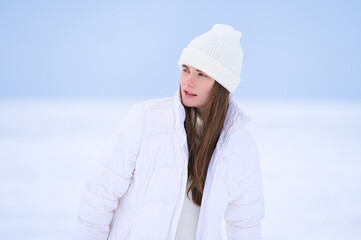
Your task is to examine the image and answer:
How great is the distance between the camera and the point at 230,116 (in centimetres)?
149

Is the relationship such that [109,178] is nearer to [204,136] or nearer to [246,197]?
[204,136]

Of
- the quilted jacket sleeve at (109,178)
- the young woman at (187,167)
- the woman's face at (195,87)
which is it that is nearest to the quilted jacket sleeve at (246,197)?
the young woman at (187,167)

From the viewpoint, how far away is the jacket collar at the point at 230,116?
1.37m

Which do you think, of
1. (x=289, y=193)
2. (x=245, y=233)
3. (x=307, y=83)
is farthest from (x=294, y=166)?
(x=307, y=83)

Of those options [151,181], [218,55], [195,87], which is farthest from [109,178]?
[218,55]

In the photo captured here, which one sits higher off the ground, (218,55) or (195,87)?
(218,55)

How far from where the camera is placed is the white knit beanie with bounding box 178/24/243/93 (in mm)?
1452

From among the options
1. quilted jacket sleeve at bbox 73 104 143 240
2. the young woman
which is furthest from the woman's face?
quilted jacket sleeve at bbox 73 104 143 240

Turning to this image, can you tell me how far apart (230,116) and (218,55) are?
21cm

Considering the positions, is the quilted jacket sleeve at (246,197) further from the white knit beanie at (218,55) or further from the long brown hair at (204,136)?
the white knit beanie at (218,55)

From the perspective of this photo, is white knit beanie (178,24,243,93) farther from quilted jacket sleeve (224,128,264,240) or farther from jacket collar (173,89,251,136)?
quilted jacket sleeve (224,128,264,240)

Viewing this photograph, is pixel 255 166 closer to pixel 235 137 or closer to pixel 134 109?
pixel 235 137

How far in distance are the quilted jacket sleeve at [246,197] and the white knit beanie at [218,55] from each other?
0.19 m

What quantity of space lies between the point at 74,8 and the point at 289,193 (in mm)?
22670
